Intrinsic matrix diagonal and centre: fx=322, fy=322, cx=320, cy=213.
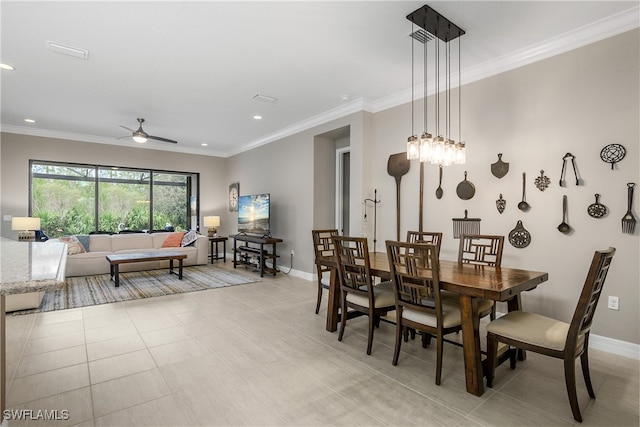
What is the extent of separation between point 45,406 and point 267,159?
5.49 meters

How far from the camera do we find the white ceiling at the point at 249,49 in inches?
102

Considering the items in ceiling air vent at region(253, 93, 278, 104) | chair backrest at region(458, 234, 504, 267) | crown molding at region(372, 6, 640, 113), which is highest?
ceiling air vent at region(253, 93, 278, 104)

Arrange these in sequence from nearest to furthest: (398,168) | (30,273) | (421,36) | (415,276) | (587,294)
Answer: (30,273) < (587,294) < (415,276) < (421,36) < (398,168)

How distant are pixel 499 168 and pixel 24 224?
7.15 meters

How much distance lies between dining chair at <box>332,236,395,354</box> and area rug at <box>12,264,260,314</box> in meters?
2.82

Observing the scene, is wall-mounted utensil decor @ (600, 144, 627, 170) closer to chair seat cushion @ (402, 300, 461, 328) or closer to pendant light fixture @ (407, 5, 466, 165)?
pendant light fixture @ (407, 5, 466, 165)

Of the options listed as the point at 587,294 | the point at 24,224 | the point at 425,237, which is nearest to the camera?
the point at 587,294

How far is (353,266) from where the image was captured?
9.25 feet

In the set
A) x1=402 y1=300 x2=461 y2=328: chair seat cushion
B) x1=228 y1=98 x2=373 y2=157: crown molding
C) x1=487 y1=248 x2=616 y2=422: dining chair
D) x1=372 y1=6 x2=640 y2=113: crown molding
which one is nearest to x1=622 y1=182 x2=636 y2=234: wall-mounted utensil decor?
x1=487 y1=248 x2=616 y2=422: dining chair

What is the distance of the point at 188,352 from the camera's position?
2.75 m

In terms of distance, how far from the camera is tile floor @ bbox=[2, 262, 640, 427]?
1.91m

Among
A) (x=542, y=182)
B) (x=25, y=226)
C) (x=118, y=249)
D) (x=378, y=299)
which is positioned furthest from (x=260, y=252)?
(x=542, y=182)

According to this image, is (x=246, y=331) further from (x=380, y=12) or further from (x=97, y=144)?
(x=97, y=144)

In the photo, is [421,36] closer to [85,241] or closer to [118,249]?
[118,249]
